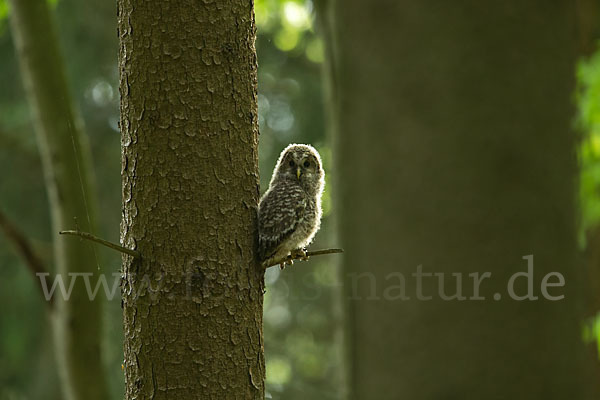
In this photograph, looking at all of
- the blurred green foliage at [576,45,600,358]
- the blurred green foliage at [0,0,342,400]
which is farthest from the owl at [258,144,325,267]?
the blurred green foliage at [0,0,342,400]

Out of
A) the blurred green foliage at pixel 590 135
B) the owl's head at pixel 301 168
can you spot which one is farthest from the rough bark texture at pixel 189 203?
the blurred green foliage at pixel 590 135

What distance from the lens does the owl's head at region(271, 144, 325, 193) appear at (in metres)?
3.62

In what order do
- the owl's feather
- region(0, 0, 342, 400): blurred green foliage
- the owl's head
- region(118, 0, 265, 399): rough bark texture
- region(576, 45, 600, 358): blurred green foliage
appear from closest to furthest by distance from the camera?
region(118, 0, 265, 399): rough bark texture
the owl's feather
the owl's head
region(576, 45, 600, 358): blurred green foliage
region(0, 0, 342, 400): blurred green foliage

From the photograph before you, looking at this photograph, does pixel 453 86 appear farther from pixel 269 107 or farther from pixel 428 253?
pixel 269 107

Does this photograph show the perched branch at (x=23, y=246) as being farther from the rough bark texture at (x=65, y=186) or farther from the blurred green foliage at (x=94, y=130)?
the blurred green foliage at (x=94, y=130)

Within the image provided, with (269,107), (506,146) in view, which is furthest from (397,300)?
(269,107)

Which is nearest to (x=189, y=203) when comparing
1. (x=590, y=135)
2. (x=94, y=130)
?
(x=590, y=135)

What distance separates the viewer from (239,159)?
2.47m

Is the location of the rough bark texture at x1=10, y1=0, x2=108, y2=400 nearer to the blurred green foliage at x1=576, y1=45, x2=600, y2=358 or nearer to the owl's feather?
the owl's feather

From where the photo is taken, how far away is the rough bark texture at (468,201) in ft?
8.89

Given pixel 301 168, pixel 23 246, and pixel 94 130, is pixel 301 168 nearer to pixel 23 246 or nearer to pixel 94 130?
pixel 23 246

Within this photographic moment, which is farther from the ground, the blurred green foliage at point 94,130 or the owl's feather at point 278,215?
the blurred green foliage at point 94,130

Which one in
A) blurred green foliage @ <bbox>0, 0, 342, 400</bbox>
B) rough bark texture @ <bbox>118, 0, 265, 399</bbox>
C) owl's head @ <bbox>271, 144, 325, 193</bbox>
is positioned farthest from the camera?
blurred green foliage @ <bbox>0, 0, 342, 400</bbox>

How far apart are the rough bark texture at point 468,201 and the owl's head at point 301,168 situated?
1.88ft
